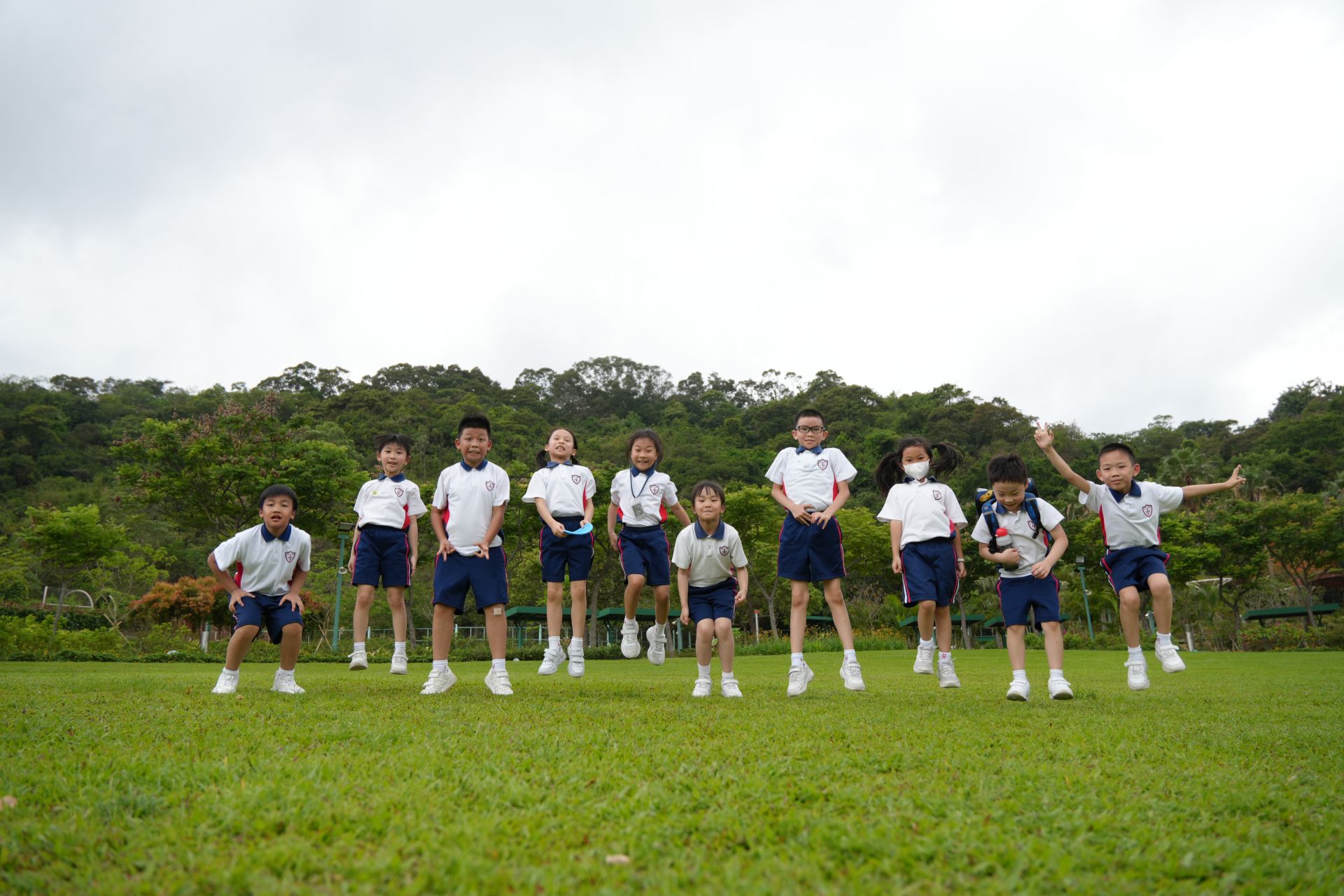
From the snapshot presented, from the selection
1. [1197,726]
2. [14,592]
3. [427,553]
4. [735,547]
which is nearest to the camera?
[1197,726]

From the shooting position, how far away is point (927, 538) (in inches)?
293

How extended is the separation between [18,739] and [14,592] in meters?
39.0

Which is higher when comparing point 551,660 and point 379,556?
point 379,556

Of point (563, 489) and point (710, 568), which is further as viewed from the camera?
point (563, 489)

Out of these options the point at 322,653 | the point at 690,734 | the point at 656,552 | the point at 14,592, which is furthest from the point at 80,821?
the point at 14,592

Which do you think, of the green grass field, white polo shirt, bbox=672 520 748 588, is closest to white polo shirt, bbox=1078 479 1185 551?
the green grass field

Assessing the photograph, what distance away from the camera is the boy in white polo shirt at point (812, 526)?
7.13 meters

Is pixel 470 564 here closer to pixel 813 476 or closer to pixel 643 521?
pixel 643 521

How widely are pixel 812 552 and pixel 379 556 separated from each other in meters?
4.10

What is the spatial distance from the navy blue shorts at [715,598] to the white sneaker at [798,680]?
28.9 inches

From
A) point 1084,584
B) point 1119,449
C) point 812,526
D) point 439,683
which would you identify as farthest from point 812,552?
point 1084,584

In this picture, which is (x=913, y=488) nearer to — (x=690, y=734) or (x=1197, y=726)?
(x=1197, y=726)

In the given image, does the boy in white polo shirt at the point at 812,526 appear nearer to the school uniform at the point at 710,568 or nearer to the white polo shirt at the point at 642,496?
the school uniform at the point at 710,568

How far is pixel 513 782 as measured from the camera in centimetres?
301
